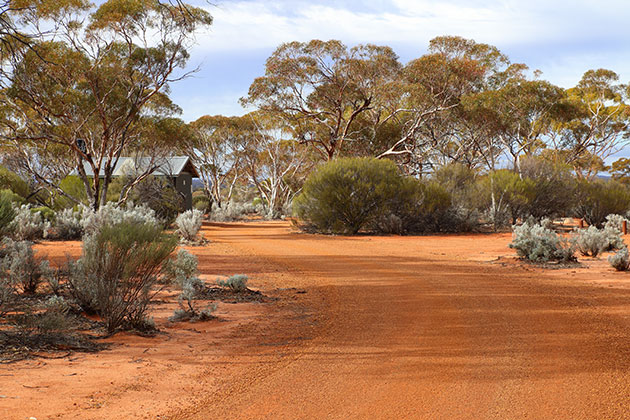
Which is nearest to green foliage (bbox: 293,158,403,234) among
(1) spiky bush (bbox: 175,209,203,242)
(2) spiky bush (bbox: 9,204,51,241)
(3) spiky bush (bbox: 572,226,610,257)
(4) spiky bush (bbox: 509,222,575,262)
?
(1) spiky bush (bbox: 175,209,203,242)

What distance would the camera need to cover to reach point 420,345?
19.7ft

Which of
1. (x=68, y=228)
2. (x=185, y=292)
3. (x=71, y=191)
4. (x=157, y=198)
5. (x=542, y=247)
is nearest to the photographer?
(x=185, y=292)

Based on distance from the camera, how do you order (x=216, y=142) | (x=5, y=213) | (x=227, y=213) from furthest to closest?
(x=216, y=142) → (x=227, y=213) → (x=5, y=213)

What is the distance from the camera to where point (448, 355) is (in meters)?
5.64

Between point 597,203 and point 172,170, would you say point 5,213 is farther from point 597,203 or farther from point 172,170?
point 172,170

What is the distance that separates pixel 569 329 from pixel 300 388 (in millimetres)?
3726

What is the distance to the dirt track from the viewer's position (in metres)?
4.31

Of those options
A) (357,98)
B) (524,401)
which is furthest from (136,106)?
(524,401)

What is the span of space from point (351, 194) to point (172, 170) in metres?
19.5

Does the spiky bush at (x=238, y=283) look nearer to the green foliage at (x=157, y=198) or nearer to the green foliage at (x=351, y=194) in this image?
the green foliage at (x=351, y=194)

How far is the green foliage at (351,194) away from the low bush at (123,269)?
1764 cm

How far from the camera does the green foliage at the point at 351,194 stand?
2448cm

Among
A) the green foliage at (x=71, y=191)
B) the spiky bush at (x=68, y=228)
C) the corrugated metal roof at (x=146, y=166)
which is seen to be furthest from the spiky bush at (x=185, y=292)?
the corrugated metal roof at (x=146, y=166)

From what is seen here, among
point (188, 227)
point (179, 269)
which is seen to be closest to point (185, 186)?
point (188, 227)
